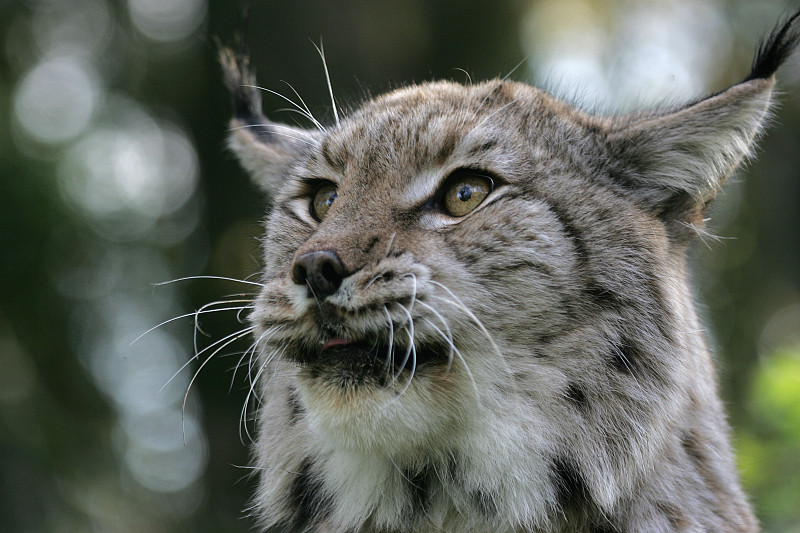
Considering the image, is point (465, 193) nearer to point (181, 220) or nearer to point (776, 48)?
point (776, 48)

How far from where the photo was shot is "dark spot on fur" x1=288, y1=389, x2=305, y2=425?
13.9 ft

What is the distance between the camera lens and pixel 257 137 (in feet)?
19.2

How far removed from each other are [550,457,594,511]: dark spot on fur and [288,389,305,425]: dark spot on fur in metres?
1.38

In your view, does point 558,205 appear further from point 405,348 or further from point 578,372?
point 405,348

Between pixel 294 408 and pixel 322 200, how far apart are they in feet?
4.28

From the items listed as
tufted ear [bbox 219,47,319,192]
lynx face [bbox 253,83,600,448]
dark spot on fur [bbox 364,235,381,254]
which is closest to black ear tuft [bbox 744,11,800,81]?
lynx face [bbox 253,83,600,448]

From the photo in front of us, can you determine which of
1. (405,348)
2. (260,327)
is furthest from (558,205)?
(260,327)

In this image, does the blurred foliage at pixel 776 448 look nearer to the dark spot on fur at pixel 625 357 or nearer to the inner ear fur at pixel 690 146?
the inner ear fur at pixel 690 146

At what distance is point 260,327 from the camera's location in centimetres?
396

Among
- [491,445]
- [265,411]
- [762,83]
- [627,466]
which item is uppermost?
[762,83]

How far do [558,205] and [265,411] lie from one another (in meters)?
2.10

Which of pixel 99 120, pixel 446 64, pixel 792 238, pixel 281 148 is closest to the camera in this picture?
pixel 281 148

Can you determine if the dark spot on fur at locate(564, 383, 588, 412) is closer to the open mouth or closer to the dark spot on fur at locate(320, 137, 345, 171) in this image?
the open mouth

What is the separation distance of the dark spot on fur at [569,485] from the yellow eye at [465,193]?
1.38 metres
